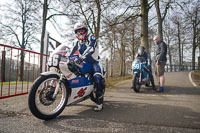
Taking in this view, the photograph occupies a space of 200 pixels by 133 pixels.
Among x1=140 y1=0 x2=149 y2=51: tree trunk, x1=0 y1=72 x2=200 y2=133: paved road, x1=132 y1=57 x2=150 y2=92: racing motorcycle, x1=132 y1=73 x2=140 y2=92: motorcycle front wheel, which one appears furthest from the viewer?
x1=140 y1=0 x2=149 y2=51: tree trunk

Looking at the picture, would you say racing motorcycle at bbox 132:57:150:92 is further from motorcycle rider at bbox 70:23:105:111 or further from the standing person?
motorcycle rider at bbox 70:23:105:111

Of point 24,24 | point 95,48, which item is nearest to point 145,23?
point 95,48

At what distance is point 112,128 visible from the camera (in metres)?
2.24

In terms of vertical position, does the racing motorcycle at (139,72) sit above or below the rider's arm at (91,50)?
below

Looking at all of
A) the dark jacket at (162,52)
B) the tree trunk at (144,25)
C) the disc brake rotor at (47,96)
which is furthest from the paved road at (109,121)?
the tree trunk at (144,25)

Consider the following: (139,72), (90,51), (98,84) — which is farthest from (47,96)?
(139,72)

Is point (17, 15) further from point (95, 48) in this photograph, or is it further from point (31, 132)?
point (31, 132)

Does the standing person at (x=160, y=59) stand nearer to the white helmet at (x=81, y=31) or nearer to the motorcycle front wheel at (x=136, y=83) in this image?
the motorcycle front wheel at (x=136, y=83)

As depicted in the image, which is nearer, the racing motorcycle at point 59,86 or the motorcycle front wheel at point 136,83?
the racing motorcycle at point 59,86

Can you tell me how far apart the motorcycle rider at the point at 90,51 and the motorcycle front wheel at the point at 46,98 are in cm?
73

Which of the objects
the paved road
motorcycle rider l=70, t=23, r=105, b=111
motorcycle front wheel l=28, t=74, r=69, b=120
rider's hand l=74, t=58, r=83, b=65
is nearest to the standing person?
the paved road

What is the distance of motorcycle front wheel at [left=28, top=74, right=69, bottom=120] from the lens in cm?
236

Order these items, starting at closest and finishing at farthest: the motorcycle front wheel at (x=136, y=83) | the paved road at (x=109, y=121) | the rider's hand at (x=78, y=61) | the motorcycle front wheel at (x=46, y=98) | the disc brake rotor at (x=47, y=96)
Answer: the paved road at (x=109, y=121) < the motorcycle front wheel at (x=46, y=98) < the disc brake rotor at (x=47, y=96) < the rider's hand at (x=78, y=61) < the motorcycle front wheel at (x=136, y=83)

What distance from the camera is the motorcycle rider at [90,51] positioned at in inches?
127
